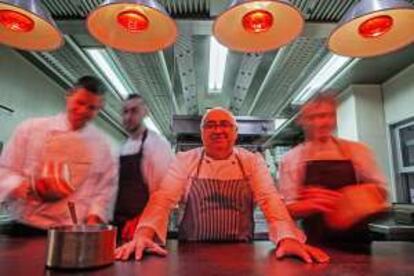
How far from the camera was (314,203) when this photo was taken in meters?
1.25

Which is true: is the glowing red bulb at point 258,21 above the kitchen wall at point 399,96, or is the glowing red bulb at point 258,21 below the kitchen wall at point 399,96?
below

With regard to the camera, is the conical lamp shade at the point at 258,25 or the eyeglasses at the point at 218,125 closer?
the conical lamp shade at the point at 258,25

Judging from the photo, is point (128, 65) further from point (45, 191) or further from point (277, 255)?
point (277, 255)

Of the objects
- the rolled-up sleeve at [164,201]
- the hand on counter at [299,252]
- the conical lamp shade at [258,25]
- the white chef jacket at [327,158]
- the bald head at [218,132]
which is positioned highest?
the conical lamp shade at [258,25]

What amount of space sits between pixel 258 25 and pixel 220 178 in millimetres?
712

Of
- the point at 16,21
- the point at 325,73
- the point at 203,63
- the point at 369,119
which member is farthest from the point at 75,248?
the point at 369,119

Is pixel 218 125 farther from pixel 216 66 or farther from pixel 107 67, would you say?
pixel 107 67

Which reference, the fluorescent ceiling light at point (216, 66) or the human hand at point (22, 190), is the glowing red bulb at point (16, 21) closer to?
the human hand at point (22, 190)

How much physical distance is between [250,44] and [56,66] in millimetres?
2325

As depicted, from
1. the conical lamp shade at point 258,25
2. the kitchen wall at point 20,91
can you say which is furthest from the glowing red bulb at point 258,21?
the kitchen wall at point 20,91

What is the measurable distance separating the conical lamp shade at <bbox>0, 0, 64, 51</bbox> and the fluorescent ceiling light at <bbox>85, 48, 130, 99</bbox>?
4.28ft

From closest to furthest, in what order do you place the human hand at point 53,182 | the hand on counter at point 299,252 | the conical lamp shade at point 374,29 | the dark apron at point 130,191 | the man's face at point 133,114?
1. the hand on counter at point 299,252
2. the human hand at point 53,182
3. the conical lamp shade at point 374,29
4. the dark apron at point 130,191
5. the man's face at point 133,114

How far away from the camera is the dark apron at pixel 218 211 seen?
158 centimetres

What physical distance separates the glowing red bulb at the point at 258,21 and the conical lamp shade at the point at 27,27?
0.75 m
